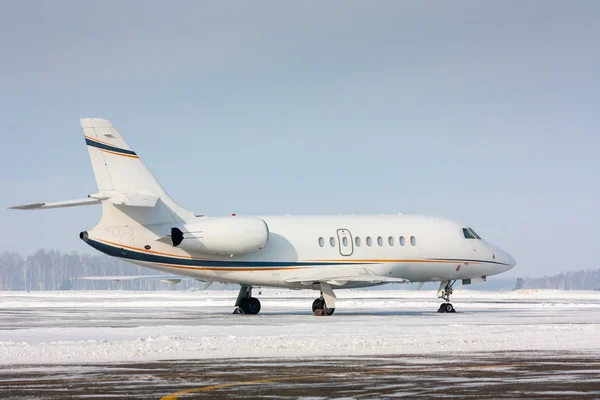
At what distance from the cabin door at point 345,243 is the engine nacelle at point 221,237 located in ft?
10.8

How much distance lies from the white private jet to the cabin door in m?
0.04

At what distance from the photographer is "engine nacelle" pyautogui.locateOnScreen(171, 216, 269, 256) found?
100.0 ft

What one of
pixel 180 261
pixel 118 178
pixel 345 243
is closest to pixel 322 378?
pixel 118 178

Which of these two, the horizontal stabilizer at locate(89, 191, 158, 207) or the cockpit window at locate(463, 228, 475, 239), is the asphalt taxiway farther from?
the cockpit window at locate(463, 228, 475, 239)

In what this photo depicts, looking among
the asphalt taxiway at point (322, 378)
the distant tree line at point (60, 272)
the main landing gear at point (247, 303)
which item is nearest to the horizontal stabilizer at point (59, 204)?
the main landing gear at point (247, 303)

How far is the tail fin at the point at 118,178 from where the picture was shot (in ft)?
97.3

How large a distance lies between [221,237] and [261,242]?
148cm

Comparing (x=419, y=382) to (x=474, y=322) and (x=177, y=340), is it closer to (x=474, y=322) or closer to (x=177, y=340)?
(x=177, y=340)

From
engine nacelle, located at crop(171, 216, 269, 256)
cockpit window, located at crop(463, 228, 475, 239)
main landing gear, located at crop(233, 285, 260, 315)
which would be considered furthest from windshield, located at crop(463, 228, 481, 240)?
engine nacelle, located at crop(171, 216, 269, 256)

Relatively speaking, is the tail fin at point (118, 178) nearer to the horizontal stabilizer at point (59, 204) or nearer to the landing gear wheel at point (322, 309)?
the horizontal stabilizer at point (59, 204)

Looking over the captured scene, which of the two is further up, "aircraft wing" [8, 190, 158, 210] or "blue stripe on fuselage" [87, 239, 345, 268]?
"aircraft wing" [8, 190, 158, 210]

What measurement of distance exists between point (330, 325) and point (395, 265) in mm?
9805

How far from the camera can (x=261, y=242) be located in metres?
31.2

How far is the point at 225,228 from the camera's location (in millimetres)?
30750
